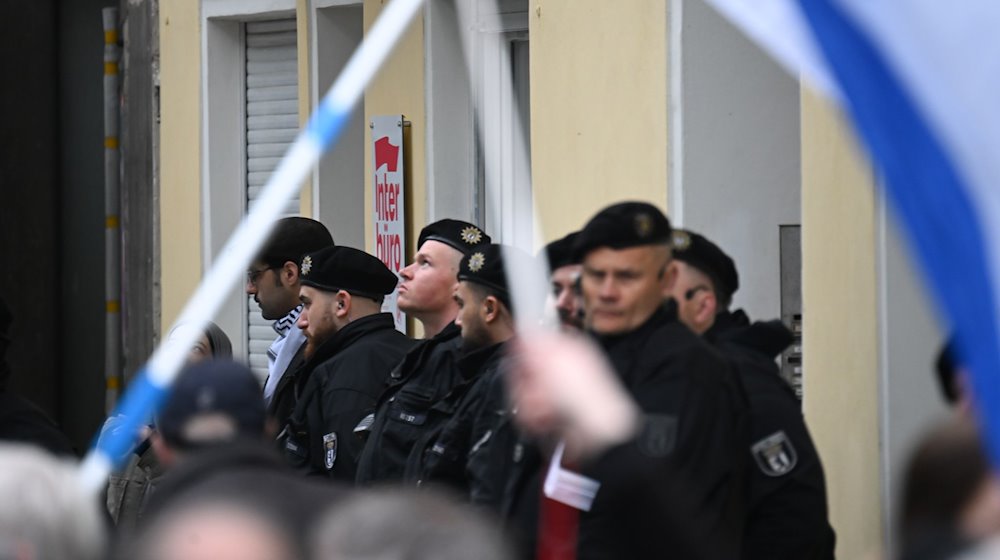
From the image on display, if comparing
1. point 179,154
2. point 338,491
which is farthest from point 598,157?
point 338,491

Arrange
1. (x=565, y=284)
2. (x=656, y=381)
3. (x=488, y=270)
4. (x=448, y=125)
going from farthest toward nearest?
1. (x=448, y=125)
2. (x=488, y=270)
3. (x=565, y=284)
4. (x=656, y=381)

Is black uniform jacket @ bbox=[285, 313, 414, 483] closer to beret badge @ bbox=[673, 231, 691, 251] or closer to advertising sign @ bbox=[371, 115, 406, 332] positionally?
beret badge @ bbox=[673, 231, 691, 251]

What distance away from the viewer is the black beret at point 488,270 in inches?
267

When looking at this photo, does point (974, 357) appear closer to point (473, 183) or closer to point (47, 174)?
point (473, 183)

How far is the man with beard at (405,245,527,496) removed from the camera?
613 centimetres

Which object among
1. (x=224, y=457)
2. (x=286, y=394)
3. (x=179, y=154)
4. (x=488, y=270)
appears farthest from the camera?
(x=179, y=154)

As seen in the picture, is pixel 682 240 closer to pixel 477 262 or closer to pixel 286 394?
pixel 477 262

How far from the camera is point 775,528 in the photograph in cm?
561

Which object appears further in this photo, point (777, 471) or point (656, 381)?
point (777, 471)

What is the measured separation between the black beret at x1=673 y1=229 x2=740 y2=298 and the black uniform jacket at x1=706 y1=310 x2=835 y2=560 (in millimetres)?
471

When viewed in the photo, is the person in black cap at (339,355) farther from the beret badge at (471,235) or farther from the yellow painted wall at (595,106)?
the yellow painted wall at (595,106)

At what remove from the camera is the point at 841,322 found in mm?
6910

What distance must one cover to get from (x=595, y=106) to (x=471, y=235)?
4.65 ft

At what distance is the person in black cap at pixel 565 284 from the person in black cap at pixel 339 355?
1253 mm
